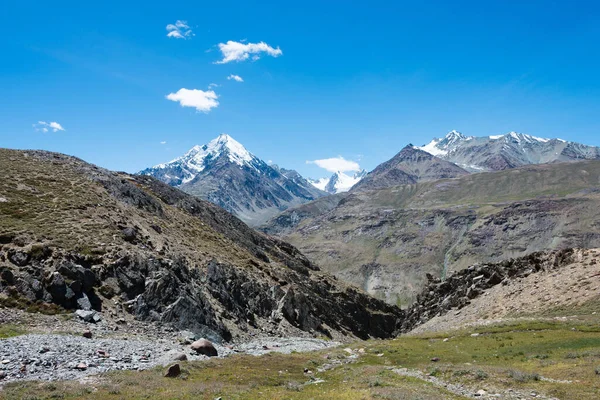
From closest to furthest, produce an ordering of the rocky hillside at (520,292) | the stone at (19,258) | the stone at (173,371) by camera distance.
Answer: the stone at (173,371) → the stone at (19,258) → the rocky hillside at (520,292)

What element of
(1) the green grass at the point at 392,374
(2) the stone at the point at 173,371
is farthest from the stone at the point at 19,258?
(2) the stone at the point at 173,371

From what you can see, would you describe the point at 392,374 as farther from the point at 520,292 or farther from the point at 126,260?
the point at 520,292

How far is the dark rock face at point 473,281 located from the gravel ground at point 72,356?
6181 centimetres

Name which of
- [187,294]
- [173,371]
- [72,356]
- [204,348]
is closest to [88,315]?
[204,348]

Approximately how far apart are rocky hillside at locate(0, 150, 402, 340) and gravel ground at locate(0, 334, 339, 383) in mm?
10770

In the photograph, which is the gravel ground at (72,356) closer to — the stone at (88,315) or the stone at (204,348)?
the stone at (204,348)

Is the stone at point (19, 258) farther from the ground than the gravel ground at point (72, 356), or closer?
farther from the ground

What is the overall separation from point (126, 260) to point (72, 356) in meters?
24.7

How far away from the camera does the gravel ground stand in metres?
26.2

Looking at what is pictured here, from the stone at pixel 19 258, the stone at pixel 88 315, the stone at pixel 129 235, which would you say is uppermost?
the stone at pixel 129 235

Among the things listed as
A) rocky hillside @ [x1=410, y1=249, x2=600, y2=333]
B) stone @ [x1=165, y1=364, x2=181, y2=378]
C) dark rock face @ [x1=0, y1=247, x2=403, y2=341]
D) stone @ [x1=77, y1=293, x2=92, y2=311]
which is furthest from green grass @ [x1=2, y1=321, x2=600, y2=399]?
stone @ [x1=77, y1=293, x2=92, y2=311]

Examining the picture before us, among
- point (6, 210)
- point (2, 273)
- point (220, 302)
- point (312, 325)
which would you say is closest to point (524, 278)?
point (312, 325)

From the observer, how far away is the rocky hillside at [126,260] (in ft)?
149

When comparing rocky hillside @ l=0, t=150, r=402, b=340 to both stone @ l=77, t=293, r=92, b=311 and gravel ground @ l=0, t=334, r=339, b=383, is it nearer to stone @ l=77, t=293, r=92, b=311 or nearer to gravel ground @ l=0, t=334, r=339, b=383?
stone @ l=77, t=293, r=92, b=311
